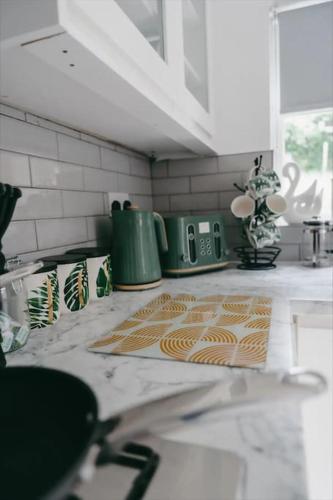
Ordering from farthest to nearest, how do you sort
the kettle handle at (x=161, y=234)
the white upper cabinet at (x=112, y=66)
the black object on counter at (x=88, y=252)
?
the kettle handle at (x=161, y=234), the black object on counter at (x=88, y=252), the white upper cabinet at (x=112, y=66)

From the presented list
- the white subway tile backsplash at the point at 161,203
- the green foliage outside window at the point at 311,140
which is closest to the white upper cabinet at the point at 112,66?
the white subway tile backsplash at the point at 161,203

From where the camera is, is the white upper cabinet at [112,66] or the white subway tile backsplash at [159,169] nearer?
the white upper cabinet at [112,66]

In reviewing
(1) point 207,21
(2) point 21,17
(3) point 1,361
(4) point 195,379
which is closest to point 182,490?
(4) point 195,379

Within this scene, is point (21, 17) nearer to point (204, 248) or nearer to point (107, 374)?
point (107, 374)

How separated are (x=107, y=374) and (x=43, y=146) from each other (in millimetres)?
641

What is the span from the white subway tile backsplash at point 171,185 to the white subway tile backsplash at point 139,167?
0.07 meters

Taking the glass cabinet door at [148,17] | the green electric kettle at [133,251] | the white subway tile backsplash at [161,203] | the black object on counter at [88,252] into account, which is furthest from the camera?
the white subway tile backsplash at [161,203]

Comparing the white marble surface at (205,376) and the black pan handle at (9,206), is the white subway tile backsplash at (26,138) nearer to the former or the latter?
the black pan handle at (9,206)

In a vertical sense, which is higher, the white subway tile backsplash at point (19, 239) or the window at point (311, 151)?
the window at point (311, 151)

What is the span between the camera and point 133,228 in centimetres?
103

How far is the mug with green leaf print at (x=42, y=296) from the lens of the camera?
712 mm

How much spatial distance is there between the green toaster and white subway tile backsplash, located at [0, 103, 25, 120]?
57cm

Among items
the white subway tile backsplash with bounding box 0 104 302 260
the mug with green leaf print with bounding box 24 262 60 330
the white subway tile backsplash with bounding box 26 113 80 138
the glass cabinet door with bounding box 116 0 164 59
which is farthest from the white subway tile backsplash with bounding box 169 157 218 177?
the mug with green leaf print with bounding box 24 262 60 330

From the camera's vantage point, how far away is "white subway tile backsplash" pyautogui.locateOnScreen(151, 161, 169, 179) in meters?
1.57
